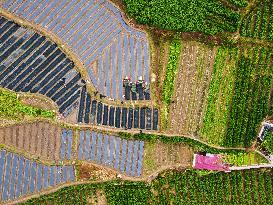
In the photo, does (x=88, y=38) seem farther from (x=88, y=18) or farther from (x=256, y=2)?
(x=256, y=2)

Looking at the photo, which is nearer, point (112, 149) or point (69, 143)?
point (69, 143)

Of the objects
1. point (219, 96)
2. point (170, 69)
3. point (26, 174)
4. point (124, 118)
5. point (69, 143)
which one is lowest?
point (26, 174)

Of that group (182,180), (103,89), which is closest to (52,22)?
(103,89)

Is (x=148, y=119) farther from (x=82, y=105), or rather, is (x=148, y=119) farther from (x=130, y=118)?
(x=82, y=105)

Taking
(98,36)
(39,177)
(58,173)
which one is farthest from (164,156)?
(98,36)

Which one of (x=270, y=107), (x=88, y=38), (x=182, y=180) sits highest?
(x=88, y=38)

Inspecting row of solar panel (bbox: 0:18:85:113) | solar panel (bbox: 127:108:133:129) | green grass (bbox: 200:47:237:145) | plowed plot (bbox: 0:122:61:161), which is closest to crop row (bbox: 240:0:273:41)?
green grass (bbox: 200:47:237:145)

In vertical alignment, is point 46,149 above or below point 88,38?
below
